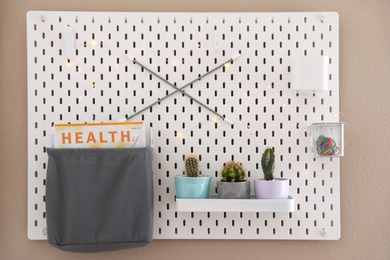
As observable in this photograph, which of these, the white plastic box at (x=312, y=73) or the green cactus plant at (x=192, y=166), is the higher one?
the white plastic box at (x=312, y=73)

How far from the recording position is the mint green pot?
61.4 inches

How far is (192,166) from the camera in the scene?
1.58 m

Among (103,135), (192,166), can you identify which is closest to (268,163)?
Result: (192,166)

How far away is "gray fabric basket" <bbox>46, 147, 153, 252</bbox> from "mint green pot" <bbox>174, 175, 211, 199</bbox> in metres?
0.10

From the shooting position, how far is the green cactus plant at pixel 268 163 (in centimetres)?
156

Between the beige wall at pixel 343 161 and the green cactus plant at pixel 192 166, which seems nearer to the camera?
the green cactus plant at pixel 192 166

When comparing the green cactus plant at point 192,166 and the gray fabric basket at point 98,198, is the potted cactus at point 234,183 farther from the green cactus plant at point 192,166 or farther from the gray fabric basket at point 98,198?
the gray fabric basket at point 98,198

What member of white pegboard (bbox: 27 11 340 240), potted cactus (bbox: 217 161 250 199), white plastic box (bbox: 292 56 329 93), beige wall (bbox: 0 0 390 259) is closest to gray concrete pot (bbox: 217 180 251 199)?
potted cactus (bbox: 217 161 250 199)

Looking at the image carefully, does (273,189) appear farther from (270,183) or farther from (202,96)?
(202,96)

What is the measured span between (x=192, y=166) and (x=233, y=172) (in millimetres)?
126

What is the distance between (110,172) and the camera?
1540mm

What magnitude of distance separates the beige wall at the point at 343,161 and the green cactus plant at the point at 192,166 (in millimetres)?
264

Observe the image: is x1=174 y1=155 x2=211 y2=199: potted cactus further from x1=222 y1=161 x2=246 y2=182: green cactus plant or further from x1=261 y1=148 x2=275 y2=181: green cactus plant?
x1=261 y1=148 x2=275 y2=181: green cactus plant

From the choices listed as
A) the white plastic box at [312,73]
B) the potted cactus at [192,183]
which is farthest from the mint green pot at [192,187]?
the white plastic box at [312,73]
